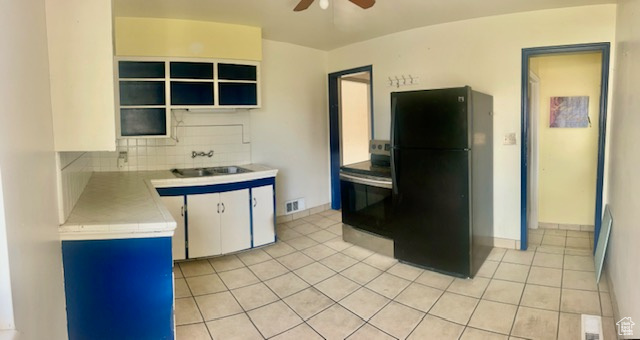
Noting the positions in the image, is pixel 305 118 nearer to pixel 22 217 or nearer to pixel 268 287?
pixel 268 287

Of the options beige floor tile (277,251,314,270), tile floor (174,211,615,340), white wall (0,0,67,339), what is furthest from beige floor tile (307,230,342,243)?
white wall (0,0,67,339)

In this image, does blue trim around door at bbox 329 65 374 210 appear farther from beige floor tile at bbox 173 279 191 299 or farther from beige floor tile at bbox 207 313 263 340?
beige floor tile at bbox 207 313 263 340

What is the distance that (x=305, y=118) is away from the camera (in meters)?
4.67

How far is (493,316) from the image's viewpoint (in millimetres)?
2252

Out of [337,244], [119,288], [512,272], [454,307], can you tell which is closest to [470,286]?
[454,307]

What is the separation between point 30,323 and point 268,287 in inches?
71.2

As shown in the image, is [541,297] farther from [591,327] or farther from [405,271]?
[405,271]

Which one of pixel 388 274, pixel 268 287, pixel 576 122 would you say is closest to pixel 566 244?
pixel 576 122

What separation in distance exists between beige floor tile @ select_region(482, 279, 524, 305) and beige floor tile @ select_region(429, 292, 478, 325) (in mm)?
164

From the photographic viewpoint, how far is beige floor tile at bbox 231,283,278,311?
246 cm

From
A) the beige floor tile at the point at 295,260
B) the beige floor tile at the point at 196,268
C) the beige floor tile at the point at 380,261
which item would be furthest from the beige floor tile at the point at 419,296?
the beige floor tile at the point at 196,268

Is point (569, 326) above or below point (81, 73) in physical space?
below

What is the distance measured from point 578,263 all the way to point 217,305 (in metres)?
3.07

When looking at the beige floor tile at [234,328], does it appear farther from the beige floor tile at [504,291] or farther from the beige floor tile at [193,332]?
the beige floor tile at [504,291]
